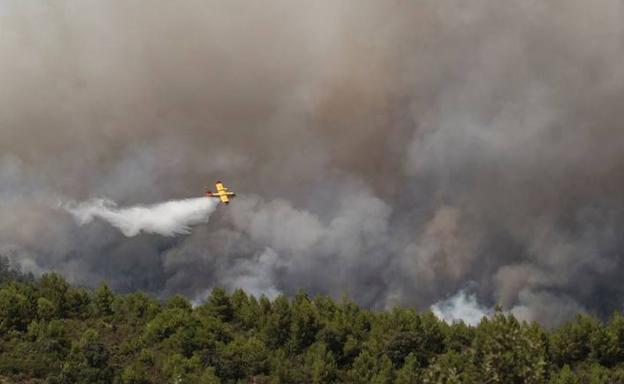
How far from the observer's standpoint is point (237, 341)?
129 m

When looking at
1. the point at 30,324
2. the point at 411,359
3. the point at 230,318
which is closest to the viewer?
the point at 411,359

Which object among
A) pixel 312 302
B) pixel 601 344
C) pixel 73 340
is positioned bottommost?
pixel 73 340

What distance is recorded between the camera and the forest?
115m

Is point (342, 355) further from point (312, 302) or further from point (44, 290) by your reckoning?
point (44, 290)

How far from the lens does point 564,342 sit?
136000 mm

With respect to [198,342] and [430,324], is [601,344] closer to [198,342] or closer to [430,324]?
[430,324]

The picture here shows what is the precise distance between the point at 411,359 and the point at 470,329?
30.3m

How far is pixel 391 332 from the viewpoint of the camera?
142 m

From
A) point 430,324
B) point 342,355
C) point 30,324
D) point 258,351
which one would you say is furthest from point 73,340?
point 430,324

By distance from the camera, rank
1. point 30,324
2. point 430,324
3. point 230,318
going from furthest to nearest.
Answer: point 230,318 → point 430,324 → point 30,324

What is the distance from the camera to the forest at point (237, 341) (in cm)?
11475

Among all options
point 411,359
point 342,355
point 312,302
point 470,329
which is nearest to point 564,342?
point 470,329

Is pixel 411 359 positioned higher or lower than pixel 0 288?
Answer: lower

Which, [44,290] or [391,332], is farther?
[44,290]
